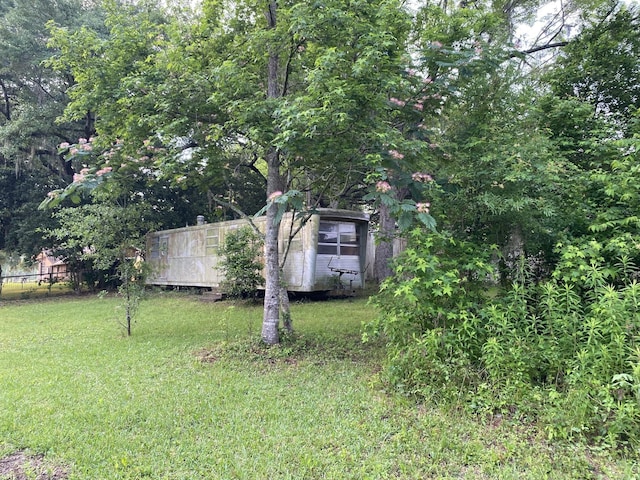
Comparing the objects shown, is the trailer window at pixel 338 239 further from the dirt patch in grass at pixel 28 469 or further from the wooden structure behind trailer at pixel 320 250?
the dirt patch in grass at pixel 28 469

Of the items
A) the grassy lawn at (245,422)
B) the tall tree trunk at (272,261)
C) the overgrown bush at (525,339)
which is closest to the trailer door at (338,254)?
the grassy lawn at (245,422)

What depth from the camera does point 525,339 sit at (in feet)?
10.3

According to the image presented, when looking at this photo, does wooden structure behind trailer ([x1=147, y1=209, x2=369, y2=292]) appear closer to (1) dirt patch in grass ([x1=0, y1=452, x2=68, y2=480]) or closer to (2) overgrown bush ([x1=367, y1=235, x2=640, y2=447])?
(2) overgrown bush ([x1=367, y1=235, x2=640, y2=447])

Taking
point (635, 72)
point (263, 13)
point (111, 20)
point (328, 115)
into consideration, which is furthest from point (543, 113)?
point (111, 20)

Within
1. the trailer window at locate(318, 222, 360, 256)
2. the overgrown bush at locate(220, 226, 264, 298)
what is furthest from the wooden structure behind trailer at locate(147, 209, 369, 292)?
the overgrown bush at locate(220, 226, 264, 298)

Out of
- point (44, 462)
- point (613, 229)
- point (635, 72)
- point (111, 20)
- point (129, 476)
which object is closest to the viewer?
point (129, 476)

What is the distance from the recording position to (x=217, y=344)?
5.45 meters

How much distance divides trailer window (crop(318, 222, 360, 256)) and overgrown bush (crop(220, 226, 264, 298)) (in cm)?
146

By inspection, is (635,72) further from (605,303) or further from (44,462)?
(44,462)

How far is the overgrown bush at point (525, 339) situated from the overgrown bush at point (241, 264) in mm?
5519

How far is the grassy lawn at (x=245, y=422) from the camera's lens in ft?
7.89

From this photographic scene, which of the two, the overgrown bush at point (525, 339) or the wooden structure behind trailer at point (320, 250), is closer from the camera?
the overgrown bush at point (525, 339)

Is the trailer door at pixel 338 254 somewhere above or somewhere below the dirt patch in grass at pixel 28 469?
above

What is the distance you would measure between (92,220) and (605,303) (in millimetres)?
6749
